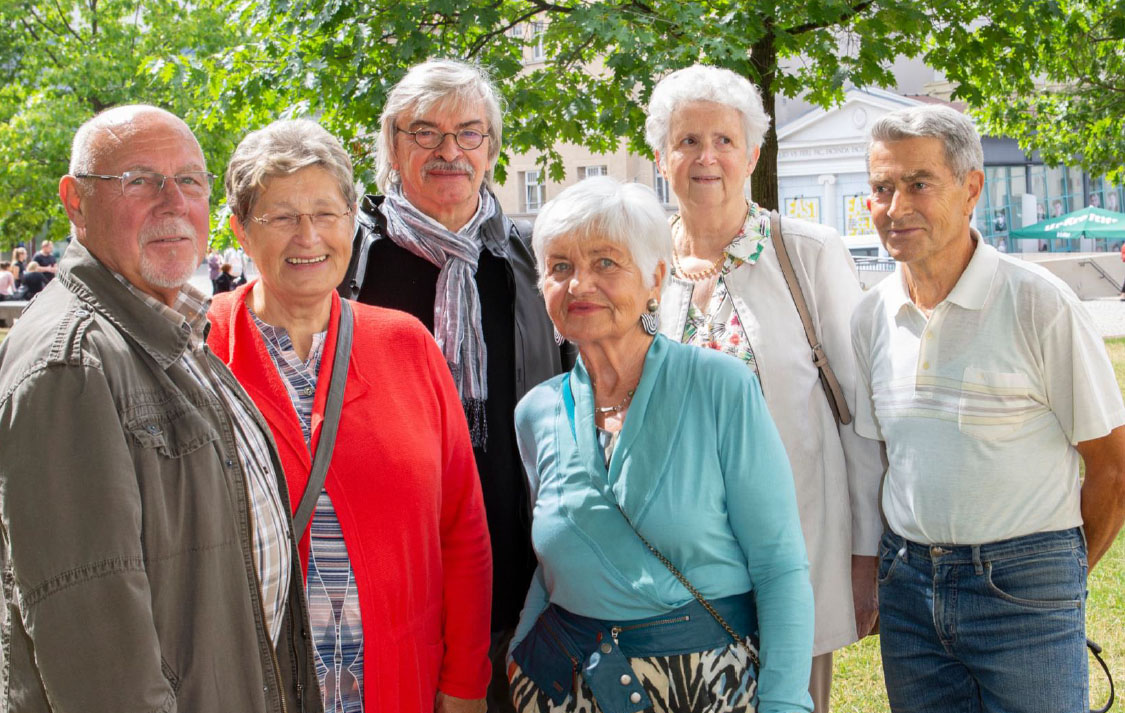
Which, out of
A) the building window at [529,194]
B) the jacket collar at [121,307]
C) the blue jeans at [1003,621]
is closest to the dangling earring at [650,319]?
the blue jeans at [1003,621]

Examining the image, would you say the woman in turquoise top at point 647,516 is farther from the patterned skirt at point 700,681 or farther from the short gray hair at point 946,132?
the short gray hair at point 946,132

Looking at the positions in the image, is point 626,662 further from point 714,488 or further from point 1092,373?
point 1092,373

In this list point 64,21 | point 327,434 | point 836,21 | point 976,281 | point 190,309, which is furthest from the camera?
point 64,21

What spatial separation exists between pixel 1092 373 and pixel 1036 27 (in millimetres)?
5719

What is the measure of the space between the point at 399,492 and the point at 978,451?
5.06 ft

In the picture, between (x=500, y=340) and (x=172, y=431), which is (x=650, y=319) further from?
(x=172, y=431)

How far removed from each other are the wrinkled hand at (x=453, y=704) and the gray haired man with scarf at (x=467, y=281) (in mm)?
469

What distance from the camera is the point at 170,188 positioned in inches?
81.5

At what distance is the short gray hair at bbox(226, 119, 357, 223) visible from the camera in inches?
96.0

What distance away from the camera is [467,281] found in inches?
122

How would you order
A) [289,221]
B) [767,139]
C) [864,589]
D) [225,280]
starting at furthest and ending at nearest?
[225,280]
[767,139]
[864,589]
[289,221]

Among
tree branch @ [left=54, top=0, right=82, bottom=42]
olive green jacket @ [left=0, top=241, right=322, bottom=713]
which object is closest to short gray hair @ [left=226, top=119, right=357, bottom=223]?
olive green jacket @ [left=0, top=241, right=322, bottom=713]

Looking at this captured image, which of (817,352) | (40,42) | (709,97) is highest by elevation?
(40,42)

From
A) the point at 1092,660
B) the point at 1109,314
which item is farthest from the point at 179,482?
the point at 1109,314
